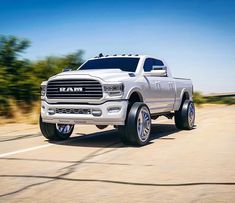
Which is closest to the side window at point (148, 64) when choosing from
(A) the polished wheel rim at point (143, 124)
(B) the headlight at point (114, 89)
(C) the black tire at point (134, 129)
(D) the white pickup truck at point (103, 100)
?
(D) the white pickup truck at point (103, 100)

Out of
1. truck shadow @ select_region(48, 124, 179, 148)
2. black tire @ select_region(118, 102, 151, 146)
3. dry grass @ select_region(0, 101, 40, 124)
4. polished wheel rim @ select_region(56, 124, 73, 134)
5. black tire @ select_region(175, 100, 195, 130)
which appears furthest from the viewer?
dry grass @ select_region(0, 101, 40, 124)

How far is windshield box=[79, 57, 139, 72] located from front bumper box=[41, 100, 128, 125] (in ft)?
5.03

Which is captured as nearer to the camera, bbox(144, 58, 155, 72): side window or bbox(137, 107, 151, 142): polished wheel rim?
bbox(137, 107, 151, 142): polished wheel rim

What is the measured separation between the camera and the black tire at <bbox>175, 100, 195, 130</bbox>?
1052 centimetres

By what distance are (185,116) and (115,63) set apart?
2.68 metres

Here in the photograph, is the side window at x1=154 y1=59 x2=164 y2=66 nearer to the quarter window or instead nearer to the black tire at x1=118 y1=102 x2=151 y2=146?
the quarter window

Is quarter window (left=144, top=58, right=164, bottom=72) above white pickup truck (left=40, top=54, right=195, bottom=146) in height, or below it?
above

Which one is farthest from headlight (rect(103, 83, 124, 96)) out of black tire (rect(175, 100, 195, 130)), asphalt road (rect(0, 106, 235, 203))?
black tire (rect(175, 100, 195, 130))

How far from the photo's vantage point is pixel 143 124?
7758 mm

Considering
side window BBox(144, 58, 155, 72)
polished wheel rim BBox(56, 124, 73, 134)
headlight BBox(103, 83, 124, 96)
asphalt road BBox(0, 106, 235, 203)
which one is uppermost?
side window BBox(144, 58, 155, 72)

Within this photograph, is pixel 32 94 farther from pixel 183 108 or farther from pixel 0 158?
pixel 0 158

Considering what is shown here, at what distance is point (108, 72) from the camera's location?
7.66 meters

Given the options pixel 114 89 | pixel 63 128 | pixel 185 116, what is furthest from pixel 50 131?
pixel 185 116

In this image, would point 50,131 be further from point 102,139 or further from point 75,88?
point 75,88
